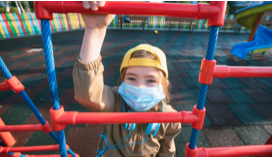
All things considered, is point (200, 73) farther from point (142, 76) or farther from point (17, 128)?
point (17, 128)

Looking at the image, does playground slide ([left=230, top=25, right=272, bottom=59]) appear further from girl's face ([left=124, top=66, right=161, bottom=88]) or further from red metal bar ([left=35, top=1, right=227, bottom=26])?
red metal bar ([left=35, top=1, right=227, bottom=26])

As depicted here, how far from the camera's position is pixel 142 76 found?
982mm

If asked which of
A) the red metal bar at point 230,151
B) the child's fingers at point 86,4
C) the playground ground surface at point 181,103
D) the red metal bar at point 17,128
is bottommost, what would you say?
the playground ground surface at point 181,103

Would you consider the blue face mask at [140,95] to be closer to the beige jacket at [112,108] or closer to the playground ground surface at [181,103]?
the beige jacket at [112,108]

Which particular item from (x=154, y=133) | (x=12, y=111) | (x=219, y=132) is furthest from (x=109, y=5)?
(x=12, y=111)

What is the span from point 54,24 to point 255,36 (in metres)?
10.3

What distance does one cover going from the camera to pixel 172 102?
248cm

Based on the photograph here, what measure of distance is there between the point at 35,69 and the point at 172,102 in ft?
11.9

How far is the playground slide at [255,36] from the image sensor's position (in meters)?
4.41

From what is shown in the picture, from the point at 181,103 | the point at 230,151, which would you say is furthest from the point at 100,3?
the point at 181,103

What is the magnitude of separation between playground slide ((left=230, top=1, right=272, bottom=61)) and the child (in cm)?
492

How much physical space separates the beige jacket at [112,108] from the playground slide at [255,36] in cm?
485

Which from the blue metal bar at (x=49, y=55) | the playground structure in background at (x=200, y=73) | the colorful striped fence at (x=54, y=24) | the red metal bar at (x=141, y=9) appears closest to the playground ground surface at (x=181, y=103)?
the playground structure in background at (x=200, y=73)

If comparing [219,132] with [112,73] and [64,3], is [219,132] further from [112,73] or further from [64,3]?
[112,73]
